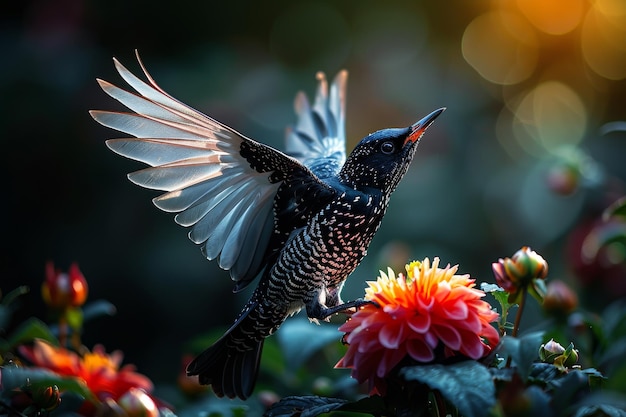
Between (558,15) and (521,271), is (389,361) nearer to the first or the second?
(521,271)

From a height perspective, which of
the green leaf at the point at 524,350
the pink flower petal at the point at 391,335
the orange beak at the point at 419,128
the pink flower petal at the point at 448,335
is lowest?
the pink flower petal at the point at 391,335

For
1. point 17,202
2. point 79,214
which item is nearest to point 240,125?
point 79,214

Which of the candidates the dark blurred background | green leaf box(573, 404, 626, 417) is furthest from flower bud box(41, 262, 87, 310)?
the dark blurred background

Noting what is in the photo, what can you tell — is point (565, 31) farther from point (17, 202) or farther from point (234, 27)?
point (17, 202)

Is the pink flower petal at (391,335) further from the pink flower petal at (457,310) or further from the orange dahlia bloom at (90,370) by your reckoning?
the orange dahlia bloom at (90,370)

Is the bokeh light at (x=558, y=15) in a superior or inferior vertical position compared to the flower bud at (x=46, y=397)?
superior

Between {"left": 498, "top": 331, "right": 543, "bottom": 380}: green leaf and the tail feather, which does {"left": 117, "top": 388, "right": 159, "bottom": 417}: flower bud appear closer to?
{"left": 498, "top": 331, "right": 543, "bottom": 380}: green leaf

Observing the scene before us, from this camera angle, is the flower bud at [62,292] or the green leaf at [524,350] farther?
the flower bud at [62,292]

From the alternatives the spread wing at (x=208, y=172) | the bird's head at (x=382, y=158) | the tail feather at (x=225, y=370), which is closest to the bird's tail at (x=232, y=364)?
the tail feather at (x=225, y=370)
